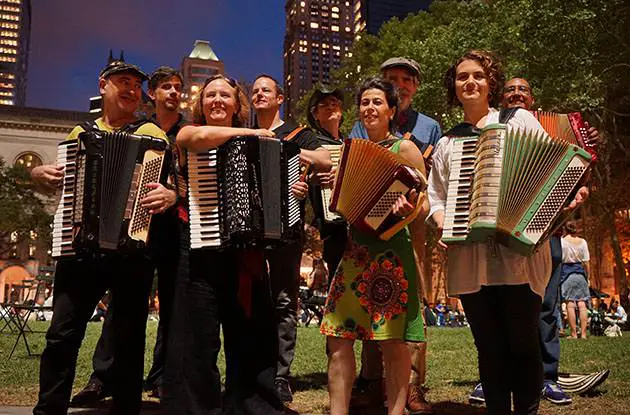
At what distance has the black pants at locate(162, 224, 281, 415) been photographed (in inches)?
164

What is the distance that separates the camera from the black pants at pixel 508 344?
3939 millimetres

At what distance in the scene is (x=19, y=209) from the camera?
46.1 metres

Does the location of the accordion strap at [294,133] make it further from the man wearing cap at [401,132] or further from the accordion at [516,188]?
the accordion at [516,188]

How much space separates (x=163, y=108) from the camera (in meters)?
5.96

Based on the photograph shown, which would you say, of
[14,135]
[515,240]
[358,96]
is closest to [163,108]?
[358,96]

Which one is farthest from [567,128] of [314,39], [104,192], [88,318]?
[314,39]

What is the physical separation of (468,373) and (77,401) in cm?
446

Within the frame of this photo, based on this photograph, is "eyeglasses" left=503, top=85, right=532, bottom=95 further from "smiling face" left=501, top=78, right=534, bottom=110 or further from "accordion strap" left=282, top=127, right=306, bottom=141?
"accordion strap" left=282, top=127, right=306, bottom=141

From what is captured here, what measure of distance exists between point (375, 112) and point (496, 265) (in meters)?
1.54

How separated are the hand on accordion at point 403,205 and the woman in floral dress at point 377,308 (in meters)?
0.02

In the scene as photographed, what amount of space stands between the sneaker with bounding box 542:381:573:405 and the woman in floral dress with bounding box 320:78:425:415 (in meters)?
1.89

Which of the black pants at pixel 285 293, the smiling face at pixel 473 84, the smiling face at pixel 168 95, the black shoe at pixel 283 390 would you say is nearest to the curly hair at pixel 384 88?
the smiling face at pixel 473 84

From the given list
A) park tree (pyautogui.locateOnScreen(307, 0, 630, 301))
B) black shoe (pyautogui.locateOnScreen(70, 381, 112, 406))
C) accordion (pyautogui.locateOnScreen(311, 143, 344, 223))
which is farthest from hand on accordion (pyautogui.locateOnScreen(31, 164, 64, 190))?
park tree (pyautogui.locateOnScreen(307, 0, 630, 301))

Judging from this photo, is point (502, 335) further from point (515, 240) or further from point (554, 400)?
point (554, 400)
